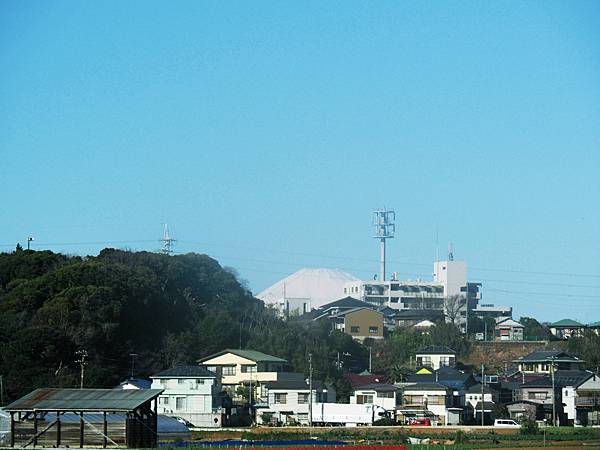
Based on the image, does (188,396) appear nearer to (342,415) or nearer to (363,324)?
(342,415)

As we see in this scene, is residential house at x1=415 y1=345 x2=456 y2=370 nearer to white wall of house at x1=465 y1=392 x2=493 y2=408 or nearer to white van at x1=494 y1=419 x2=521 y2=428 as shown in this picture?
white wall of house at x1=465 y1=392 x2=493 y2=408

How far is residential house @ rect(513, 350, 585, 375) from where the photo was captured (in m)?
82.6

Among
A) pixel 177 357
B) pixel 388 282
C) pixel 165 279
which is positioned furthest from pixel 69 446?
pixel 388 282

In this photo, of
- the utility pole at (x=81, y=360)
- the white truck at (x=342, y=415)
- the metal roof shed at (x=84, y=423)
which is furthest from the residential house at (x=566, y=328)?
the metal roof shed at (x=84, y=423)

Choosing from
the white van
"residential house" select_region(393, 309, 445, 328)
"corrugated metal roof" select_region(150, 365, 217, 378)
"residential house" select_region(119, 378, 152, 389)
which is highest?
"residential house" select_region(393, 309, 445, 328)

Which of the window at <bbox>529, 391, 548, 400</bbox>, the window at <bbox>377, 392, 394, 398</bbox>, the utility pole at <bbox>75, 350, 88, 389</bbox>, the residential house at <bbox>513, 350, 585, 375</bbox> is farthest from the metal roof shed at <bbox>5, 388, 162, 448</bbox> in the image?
the residential house at <bbox>513, 350, 585, 375</bbox>

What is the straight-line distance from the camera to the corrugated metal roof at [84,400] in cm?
3519

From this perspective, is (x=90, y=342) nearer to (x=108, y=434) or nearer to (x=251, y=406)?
(x=251, y=406)

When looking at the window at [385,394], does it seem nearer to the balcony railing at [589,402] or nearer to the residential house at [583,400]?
the residential house at [583,400]

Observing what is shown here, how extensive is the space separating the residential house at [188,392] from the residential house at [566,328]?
4926 cm

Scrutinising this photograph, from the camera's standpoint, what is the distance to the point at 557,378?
75.4 m

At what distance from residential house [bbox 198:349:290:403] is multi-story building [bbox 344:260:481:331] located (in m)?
58.1

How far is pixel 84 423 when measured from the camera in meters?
35.9

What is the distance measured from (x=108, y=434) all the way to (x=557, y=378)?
4579cm
